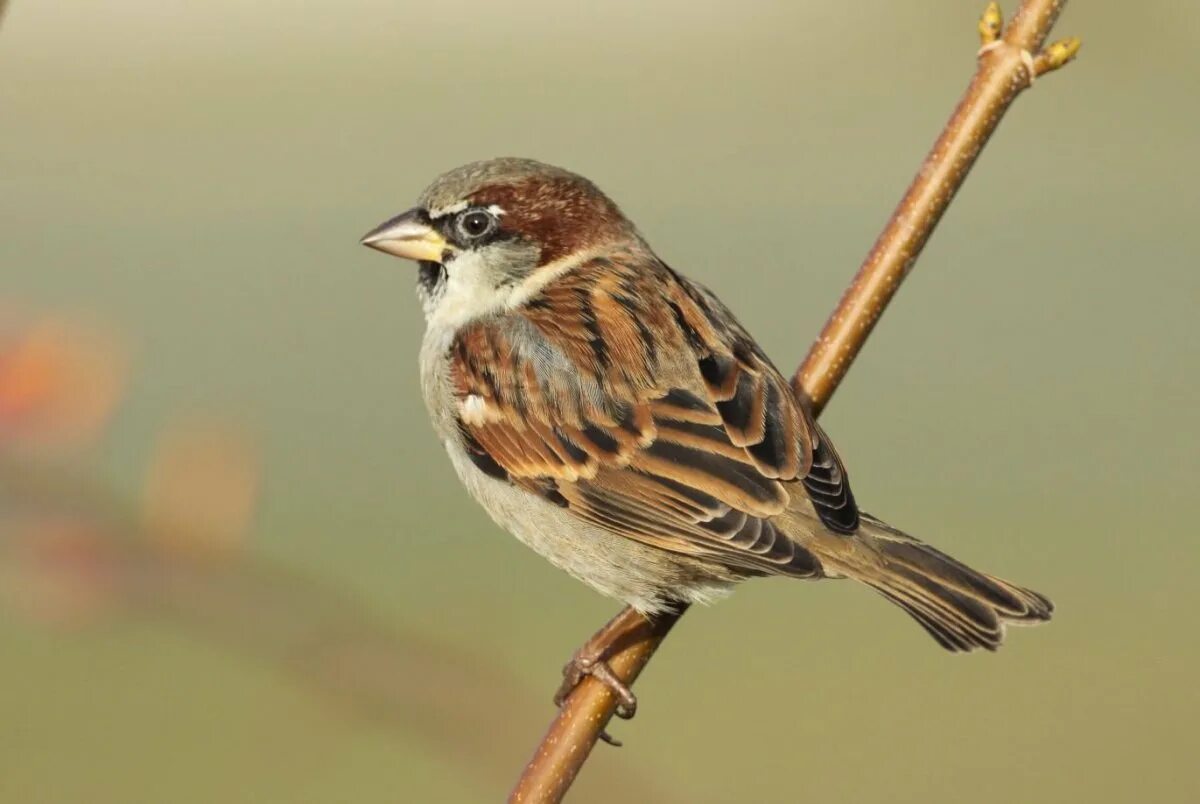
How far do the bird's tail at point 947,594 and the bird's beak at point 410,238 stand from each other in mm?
1099

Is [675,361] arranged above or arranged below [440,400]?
above

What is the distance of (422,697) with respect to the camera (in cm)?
134

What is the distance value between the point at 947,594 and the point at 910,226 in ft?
2.35

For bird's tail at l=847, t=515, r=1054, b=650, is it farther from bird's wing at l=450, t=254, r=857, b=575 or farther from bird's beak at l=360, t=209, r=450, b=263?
bird's beak at l=360, t=209, r=450, b=263

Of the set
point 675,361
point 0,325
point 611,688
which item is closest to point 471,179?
point 675,361

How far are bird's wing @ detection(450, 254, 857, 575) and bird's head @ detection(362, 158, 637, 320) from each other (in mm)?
86

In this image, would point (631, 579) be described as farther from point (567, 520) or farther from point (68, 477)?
point (68, 477)

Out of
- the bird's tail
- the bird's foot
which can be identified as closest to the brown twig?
the bird's foot

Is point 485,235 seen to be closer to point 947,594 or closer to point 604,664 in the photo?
point 604,664

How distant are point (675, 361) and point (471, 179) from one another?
0.63 metres

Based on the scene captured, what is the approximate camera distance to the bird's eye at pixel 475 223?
294 cm

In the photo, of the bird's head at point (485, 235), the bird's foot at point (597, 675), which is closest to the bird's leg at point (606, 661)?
the bird's foot at point (597, 675)

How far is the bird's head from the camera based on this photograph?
293cm

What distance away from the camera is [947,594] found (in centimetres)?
251
